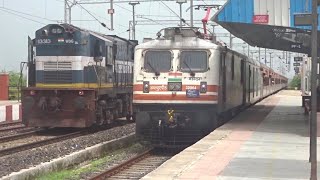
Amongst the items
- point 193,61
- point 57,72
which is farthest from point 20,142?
point 193,61

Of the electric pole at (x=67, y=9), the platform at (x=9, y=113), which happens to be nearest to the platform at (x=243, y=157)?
the platform at (x=9, y=113)

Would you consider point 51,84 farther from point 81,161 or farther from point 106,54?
point 81,161

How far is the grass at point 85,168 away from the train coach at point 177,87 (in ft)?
3.64

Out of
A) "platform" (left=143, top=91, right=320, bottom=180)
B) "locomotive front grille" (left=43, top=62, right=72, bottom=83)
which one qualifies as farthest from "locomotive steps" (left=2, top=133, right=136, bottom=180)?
"locomotive front grille" (left=43, top=62, right=72, bottom=83)

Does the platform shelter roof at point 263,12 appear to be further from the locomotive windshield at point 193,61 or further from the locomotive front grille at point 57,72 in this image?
the locomotive front grille at point 57,72

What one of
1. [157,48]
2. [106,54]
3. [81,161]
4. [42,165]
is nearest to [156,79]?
[157,48]

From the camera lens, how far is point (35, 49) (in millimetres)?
19000

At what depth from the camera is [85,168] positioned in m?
12.8

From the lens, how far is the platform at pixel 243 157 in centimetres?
901

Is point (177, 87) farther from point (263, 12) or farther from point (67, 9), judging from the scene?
point (67, 9)

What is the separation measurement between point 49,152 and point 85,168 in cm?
168

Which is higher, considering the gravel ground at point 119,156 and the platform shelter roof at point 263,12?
the platform shelter roof at point 263,12

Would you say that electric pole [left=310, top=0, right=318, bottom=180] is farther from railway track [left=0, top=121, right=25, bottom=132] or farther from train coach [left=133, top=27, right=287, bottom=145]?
railway track [left=0, top=121, right=25, bottom=132]

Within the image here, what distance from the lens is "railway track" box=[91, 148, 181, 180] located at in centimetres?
1170
